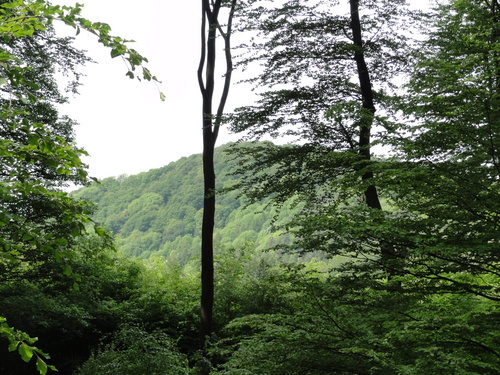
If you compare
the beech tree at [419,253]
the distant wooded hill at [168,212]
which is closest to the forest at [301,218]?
the beech tree at [419,253]

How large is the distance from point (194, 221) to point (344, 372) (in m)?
114

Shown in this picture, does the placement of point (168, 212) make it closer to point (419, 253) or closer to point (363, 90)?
point (363, 90)

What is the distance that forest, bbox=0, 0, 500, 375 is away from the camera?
305 cm

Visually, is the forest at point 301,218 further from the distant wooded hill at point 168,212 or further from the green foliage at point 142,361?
the distant wooded hill at point 168,212

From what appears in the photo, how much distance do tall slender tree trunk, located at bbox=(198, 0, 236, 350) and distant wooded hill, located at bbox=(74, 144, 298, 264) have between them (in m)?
93.9

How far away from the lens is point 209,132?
27.8 feet

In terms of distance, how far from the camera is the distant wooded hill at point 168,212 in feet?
358

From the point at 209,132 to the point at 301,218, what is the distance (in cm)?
458

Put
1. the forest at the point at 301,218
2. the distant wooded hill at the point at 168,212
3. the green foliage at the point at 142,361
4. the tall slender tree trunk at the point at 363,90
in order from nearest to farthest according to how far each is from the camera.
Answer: the forest at the point at 301,218 < the green foliage at the point at 142,361 < the tall slender tree trunk at the point at 363,90 < the distant wooded hill at the point at 168,212

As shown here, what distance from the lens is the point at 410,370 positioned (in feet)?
9.85

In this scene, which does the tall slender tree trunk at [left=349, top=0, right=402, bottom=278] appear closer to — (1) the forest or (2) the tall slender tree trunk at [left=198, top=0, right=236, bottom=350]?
(1) the forest

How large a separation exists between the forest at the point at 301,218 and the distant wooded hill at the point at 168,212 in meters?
92.9

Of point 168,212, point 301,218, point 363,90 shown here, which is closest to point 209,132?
point 363,90

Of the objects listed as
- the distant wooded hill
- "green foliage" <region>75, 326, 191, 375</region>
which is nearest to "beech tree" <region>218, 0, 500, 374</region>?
"green foliage" <region>75, 326, 191, 375</region>
